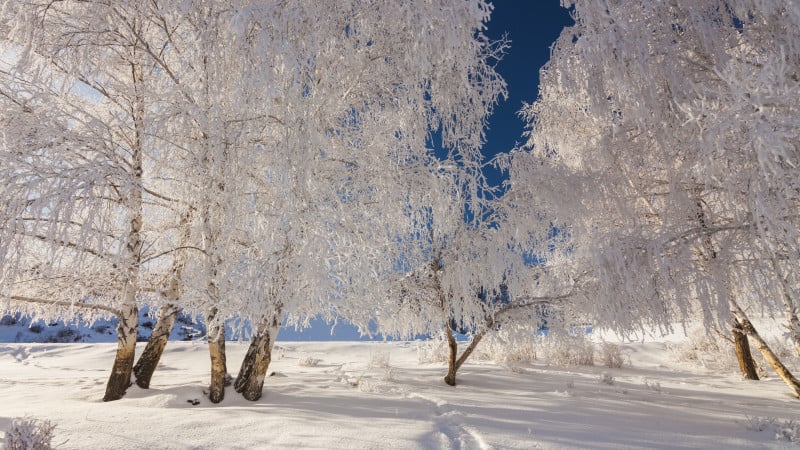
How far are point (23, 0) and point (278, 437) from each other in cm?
479

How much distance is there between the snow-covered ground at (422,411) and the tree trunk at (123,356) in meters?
0.26

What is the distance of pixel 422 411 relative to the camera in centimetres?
482

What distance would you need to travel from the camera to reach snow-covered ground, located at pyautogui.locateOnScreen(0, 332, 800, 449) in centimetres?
353

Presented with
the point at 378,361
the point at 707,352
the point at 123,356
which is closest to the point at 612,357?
the point at 707,352

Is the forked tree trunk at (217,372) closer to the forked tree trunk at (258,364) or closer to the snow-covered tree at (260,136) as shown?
the snow-covered tree at (260,136)

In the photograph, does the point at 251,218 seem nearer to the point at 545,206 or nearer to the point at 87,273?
the point at 87,273

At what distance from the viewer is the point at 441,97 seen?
17.2 feet

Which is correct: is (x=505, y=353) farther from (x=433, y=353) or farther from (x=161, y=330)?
(x=161, y=330)

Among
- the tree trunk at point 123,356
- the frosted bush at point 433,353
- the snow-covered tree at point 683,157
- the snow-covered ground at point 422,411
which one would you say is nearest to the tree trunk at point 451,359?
the snow-covered ground at point 422,411

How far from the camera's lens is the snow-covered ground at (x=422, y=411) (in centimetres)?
353

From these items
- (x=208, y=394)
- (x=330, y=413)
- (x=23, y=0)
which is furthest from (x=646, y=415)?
(x=23, y=0)

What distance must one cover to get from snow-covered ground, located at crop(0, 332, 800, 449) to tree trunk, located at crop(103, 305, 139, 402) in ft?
0.86

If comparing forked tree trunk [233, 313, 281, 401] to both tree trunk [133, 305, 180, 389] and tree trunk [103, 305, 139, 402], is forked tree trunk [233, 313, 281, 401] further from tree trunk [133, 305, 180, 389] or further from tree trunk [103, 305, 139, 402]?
tree trunk [103, 305, 139, 402]

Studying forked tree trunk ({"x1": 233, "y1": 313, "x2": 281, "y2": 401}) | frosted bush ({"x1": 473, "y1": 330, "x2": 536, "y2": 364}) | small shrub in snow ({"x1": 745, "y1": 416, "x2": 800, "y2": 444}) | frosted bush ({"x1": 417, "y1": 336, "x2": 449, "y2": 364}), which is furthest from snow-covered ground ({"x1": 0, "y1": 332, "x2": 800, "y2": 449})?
frosted bush ({"x1": 417, "y1": 336, "x2": 449, "y2": 364})
